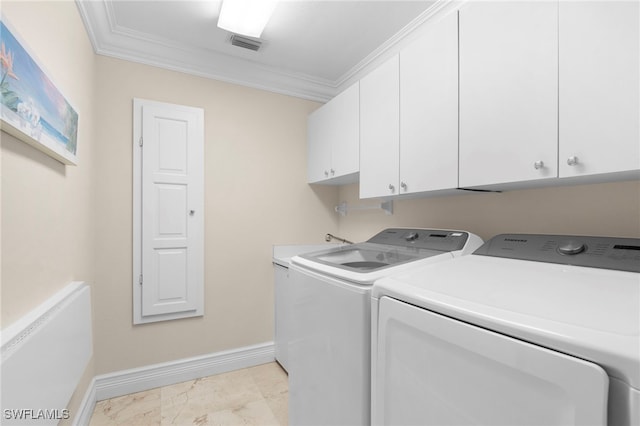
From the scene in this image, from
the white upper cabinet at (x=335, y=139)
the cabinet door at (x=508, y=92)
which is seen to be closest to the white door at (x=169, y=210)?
the white upper cabinet at (x=335, y=139)

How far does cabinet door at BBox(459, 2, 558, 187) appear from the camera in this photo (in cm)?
107

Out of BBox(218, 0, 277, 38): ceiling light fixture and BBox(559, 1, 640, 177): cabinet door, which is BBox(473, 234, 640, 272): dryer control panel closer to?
BBox(559, 1, 640, 177): cabinet door

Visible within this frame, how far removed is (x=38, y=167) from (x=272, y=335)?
6.79 feet

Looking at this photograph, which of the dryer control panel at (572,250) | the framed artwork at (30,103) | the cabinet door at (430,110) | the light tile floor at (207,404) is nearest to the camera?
the framed artwork at (30,103)

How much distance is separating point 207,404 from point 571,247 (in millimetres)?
2251

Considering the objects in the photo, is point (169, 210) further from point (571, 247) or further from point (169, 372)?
point (571, 247)

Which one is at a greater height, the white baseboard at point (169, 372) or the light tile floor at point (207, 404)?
the white baseboard at point (169, 372)

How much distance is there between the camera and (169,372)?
2.27 metres

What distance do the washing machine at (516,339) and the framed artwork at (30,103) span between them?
4.15ft

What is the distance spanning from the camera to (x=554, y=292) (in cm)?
80

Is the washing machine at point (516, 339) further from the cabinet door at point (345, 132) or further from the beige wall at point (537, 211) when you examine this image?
the cabinet door at point (345, 132)

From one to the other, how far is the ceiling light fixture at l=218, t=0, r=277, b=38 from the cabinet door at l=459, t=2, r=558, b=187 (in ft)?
3.59

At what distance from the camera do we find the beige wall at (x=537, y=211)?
1.18 m

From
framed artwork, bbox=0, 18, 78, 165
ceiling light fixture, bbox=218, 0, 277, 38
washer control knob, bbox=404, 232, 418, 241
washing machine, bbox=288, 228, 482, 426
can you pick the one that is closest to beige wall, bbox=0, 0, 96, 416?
framed artwork, bbox=0, 18, 78, 165
